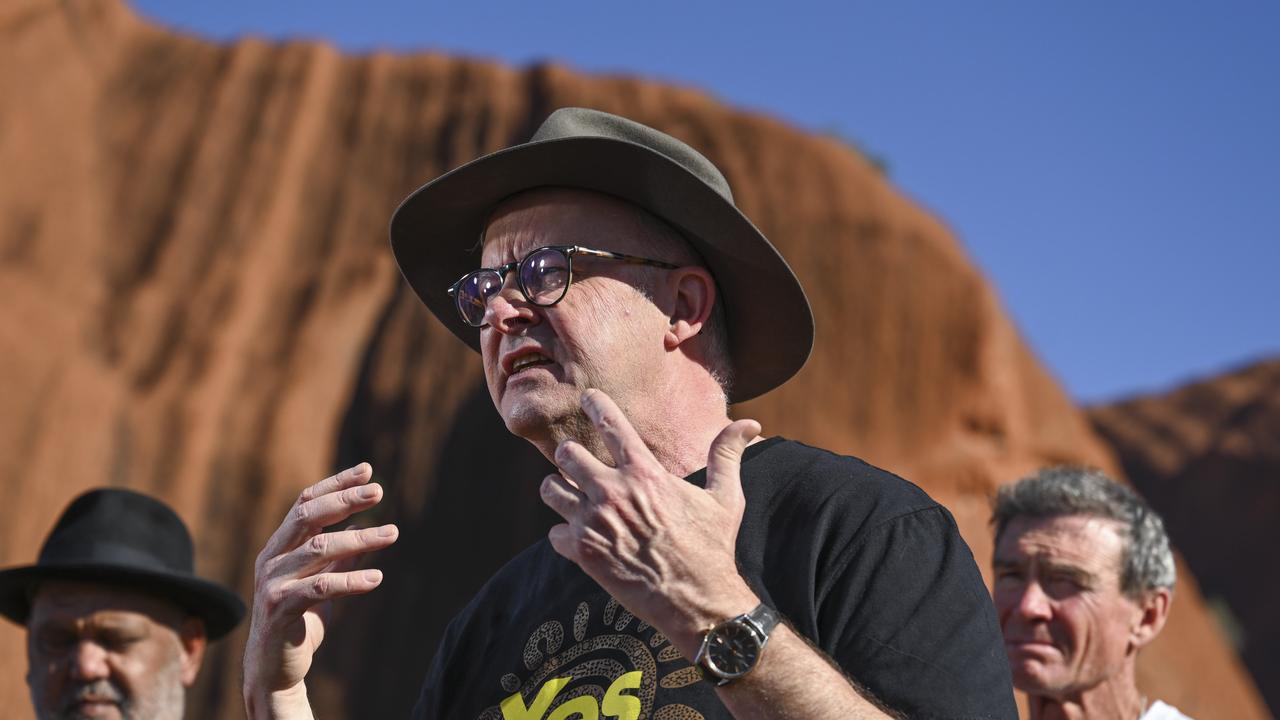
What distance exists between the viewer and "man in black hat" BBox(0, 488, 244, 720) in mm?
4152

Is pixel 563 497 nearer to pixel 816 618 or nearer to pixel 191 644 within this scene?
pixel 816 618

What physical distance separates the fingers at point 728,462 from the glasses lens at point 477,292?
2.48 ft

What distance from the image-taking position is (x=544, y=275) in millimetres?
2389

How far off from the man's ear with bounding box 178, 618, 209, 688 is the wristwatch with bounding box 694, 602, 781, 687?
3136 millimetres

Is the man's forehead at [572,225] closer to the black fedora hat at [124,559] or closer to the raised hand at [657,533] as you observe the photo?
the raised hand at [657,533]

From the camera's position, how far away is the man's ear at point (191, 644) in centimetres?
444

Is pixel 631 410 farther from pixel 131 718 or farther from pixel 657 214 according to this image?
pixel 131 718

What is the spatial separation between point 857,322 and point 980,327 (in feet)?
6.03

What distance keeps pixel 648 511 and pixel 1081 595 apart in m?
2.35

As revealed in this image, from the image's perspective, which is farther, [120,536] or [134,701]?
[120,536]

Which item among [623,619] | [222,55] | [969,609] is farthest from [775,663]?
[222,55]

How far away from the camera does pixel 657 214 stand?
254cm

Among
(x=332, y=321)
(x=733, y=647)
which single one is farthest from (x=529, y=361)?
(x=332, y=321)

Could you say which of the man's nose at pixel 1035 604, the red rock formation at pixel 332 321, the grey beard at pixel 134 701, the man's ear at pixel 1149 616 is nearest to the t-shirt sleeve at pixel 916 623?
the man's nose at pixel 1035 604
